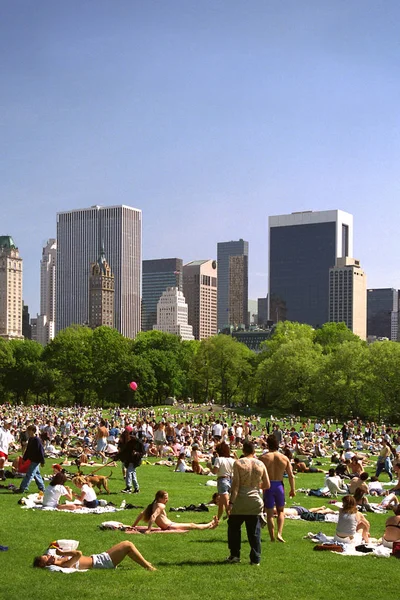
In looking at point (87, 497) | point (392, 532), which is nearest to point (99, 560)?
point (392, 532)

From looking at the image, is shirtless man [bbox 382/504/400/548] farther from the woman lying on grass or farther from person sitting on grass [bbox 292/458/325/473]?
person sitting on grass [bbox 292/458/325/473]

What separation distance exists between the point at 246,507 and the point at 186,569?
1.14 m

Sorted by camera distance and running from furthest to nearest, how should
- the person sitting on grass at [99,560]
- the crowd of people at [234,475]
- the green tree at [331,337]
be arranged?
1. the green tree at [331,337]
2. the crowd of people at [234,475]
3. the person sitting on grass at [99,560]

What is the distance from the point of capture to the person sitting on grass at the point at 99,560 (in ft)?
35.7

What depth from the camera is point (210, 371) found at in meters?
97.1

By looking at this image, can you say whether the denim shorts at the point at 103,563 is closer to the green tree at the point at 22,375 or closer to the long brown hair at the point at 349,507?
the long brown hair at the point at 349,507

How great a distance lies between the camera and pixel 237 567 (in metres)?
11.2

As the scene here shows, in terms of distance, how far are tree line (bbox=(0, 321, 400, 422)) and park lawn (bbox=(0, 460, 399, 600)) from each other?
5936 centimetres

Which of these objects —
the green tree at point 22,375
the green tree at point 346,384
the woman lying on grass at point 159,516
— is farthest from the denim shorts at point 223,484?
the green tree at point 22,375

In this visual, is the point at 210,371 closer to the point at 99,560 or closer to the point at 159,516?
the point at 159,516

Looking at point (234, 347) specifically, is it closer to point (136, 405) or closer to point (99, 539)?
point (136, 405)

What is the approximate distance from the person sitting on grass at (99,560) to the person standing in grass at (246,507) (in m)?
1.22

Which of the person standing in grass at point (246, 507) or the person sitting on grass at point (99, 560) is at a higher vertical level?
the person standing in grass at point (246, 507)

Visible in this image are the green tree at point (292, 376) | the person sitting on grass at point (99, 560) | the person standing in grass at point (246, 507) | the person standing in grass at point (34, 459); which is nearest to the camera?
the person sitting on grass at point (99, 560)
